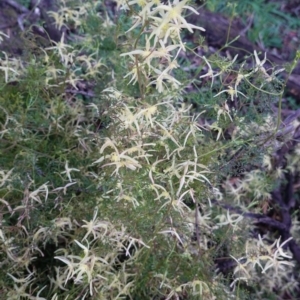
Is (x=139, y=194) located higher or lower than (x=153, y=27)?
lower

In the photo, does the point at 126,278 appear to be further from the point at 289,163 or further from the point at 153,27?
the point at 289,163

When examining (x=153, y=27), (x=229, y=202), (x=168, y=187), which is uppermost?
(x=153, y=27)

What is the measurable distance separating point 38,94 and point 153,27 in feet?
1.40

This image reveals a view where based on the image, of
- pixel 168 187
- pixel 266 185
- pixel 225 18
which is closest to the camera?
pixel 168 187

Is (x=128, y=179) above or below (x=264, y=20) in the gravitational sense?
above

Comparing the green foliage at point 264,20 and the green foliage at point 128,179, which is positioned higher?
the green foliage at point 128,179

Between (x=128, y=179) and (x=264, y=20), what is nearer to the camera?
(x=128, y=179)

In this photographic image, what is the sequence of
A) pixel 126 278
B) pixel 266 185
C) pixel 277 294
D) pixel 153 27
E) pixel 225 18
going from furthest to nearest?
pixel 225 18, pixel 277 294, pixel 266 185, pixel 126 278, pixel 153 27

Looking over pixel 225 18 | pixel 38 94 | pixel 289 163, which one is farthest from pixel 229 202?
pixel 225 18

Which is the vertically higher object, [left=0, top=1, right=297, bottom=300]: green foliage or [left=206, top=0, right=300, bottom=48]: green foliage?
[left=0, top=1, right=297, bottom=300]: green foliage

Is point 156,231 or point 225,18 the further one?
point 225,18

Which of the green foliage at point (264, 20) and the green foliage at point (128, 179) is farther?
the green foliage at point (264, 20)

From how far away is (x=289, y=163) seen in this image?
1.43m

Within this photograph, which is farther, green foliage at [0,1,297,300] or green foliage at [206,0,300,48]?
green foliage at [206,0,300,48]
